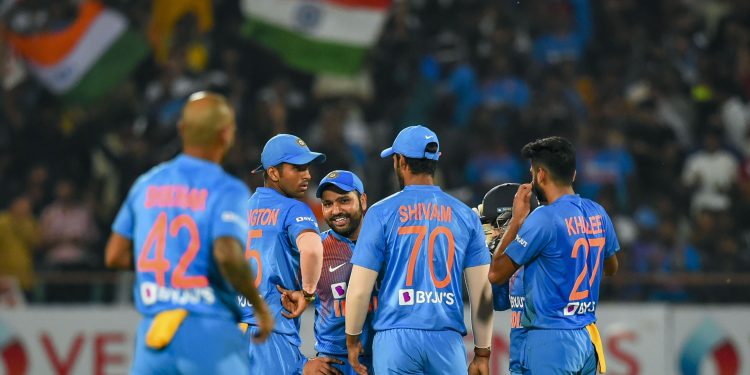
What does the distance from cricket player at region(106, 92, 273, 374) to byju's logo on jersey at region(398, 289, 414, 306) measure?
1804 millimetres

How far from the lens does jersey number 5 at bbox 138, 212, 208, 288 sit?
6.60 meters

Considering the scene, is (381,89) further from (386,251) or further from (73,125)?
(386,251)

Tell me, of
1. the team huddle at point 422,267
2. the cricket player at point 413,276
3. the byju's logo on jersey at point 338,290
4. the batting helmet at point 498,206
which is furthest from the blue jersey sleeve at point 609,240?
the byju's logo on jersey at point 338,290

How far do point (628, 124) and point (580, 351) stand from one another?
32.6 ft

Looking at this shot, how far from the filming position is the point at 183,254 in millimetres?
6602

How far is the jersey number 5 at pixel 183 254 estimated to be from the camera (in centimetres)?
660

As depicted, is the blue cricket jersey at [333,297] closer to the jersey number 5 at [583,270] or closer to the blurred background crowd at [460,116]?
the jersey number 5 at [583,270]

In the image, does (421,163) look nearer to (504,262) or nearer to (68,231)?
(504,262)

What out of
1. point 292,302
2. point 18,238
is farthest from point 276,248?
point 18,238

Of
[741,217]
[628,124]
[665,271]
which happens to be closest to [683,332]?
[665,271]

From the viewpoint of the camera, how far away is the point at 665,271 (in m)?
16.0

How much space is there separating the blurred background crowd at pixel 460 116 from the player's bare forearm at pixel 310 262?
716cm

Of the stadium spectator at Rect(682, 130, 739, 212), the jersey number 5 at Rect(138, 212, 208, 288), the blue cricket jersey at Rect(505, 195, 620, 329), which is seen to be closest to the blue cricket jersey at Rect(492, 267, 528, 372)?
the blue cricket jersey at Rect(505, 195, 620, 329)

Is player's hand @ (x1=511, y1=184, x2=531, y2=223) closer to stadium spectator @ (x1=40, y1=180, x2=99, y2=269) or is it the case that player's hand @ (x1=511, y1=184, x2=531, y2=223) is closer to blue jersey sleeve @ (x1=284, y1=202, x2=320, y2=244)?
blue jersey sleeve @ (x1=284, y1=202, x2=320, y2=244)
